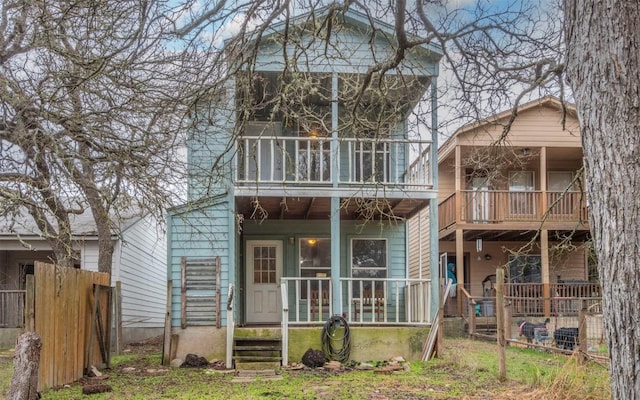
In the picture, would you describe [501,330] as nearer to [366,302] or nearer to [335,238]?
[335,238]

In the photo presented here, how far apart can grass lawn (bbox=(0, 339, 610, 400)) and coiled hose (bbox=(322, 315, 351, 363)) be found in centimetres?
84

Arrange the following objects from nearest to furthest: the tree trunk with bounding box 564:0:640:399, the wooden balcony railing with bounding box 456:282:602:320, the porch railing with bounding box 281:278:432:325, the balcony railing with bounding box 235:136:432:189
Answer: the tree trunk with bounding box 564:0:640:399
the balcony railing with bounding box 235:136:432:189
the porch railing with bounding box 281:278:432:325
the wooden balcony railing with bounding box 456:282:602:320

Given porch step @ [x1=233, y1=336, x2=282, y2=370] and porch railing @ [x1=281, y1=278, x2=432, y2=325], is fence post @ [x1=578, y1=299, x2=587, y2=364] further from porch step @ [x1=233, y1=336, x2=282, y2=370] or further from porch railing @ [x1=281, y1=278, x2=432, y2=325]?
porch step @ [x1=233, y1=336, x2=282, y2=370]

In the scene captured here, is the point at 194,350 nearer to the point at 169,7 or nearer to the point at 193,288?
the point at 193,288

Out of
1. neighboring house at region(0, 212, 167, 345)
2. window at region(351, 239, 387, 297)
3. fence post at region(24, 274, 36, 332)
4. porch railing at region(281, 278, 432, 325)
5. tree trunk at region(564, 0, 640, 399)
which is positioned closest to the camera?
tree trunk at region(564, 0, 640, 399)

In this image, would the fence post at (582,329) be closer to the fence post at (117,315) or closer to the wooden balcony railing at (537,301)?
the wooden balcony railing at (537,301)

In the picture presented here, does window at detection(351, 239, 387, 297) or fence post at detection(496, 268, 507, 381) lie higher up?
window at detection(351, 239, 387, 297)

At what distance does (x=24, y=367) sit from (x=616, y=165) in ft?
17.3

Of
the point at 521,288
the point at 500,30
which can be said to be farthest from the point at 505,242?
the point at 500,30

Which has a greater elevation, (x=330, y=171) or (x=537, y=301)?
(x=330, y=171)

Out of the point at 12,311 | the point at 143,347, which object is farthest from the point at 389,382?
the point at 12,311

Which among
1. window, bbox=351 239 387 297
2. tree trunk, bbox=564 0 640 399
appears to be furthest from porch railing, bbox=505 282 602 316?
tree trunk, bbox=564 0 640 399

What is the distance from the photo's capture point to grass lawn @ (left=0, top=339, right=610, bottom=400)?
635 cm

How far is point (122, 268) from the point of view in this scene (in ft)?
52.2
